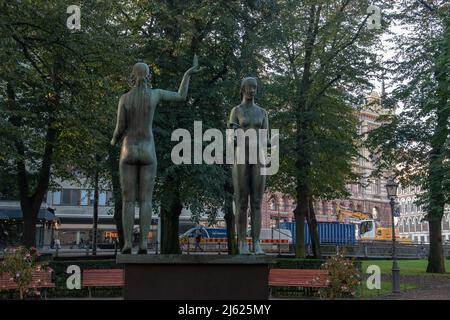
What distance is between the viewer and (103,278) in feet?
55.7

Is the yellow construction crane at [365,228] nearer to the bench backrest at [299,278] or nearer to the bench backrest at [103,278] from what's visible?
the bench backrest at [299,278]

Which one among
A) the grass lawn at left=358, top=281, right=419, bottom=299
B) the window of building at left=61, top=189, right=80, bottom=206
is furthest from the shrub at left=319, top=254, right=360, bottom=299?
the window of building at left=61, top=189, right=80, bottom=206

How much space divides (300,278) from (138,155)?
972cm

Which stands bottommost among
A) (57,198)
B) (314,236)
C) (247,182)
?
(314,236)

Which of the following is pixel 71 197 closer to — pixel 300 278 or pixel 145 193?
pixel 300 278

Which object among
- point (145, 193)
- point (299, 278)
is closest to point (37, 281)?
point (299, 278)

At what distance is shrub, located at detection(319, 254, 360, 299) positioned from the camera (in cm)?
1466

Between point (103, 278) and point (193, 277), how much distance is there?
9996 mm

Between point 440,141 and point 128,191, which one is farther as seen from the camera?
point 440,141

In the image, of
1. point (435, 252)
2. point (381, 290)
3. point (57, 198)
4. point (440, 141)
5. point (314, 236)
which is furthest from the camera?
point (57, 198)

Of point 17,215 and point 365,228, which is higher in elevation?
point 17,215

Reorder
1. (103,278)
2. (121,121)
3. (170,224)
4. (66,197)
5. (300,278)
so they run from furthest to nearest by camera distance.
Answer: (66,197) → (170,224) → (103,278) → (300,278) → (121,121)
